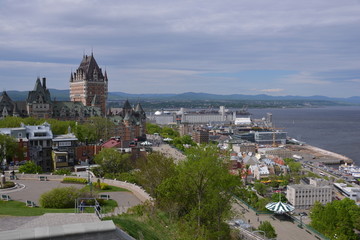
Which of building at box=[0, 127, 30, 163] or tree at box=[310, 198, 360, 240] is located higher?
building at box=[0, 127, 30, 163]

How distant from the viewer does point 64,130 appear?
63.9m

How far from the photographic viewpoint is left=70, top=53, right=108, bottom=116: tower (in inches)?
3782

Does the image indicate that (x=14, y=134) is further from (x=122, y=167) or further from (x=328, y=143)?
(x=328, y=143)

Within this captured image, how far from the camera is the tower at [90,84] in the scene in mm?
96062

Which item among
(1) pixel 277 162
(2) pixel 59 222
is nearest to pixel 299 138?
(1) pixel 277 162

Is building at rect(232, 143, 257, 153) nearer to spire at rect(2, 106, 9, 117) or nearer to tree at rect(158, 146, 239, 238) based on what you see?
spire at rect(2, 106, 9, 117)

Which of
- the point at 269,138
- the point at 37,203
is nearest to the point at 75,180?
the point at 37,203

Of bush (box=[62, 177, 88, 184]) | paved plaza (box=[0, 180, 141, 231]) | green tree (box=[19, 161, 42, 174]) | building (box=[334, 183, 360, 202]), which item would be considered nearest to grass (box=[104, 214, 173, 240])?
paved plaza (box=[0, 180, 141, 231])

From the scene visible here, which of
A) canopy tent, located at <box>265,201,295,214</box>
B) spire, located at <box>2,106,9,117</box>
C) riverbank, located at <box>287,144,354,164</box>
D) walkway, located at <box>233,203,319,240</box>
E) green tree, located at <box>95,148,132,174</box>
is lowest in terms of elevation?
riverbank, located at <box>287,144,354,164</box>

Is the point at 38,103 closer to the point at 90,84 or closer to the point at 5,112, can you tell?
the point at 5,112

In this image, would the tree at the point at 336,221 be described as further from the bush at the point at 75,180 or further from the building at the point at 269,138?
the building at the point at 269,138

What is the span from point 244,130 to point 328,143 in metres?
55.8

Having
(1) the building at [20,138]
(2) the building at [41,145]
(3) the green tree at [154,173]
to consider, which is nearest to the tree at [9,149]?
(1) the building at [20,138]

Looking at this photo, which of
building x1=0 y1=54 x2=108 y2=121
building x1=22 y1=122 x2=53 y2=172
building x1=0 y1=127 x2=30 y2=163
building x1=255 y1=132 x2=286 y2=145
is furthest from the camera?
building x1=255 y1=132 x2=286 y2=145
